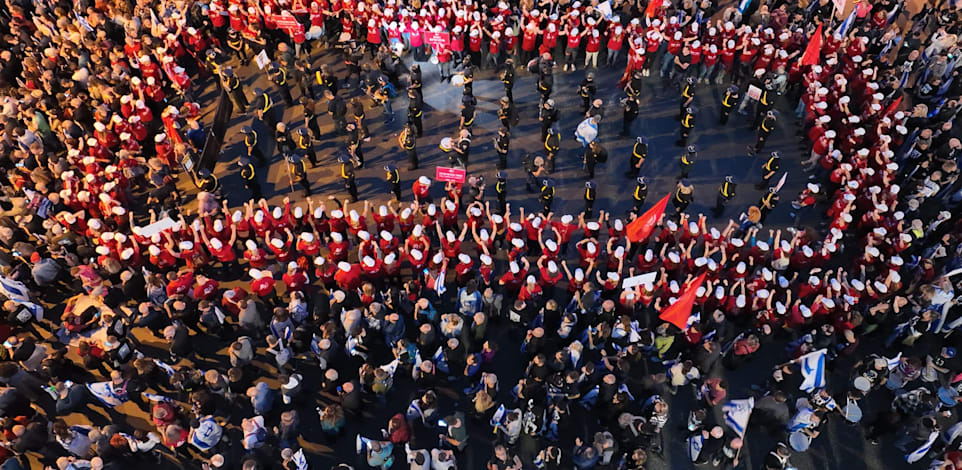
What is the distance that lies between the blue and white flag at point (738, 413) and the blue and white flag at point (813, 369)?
1448mm

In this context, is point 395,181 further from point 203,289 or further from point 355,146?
point 203,289

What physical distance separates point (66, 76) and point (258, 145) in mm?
6557

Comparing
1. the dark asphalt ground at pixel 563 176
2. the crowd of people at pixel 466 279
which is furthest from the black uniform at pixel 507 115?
the dark asphalt ground at pixel 563 176

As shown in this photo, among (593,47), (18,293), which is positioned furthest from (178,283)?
(593,47)

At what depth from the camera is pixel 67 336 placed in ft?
45.8

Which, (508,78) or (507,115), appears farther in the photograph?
(508,78)

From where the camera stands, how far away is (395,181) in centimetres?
1633

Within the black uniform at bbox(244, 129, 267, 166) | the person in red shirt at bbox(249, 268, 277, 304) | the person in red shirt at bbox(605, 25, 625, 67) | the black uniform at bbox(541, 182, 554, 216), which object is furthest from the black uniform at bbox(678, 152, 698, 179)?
the black uniform at bbox(244, 129, 267, 166)

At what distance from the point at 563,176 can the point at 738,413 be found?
329 inches

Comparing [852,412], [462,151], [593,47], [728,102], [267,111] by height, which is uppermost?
[593,47]

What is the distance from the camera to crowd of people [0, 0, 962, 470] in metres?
11.9

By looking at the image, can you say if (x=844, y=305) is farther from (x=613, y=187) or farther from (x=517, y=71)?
(x=517, y=71)

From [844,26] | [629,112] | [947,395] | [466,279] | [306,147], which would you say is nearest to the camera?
[947,395]

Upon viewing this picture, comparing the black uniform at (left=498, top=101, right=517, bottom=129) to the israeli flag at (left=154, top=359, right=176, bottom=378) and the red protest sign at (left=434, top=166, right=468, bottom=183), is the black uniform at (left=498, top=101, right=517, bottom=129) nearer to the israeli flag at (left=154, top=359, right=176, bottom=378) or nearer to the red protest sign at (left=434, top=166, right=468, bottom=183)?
the red protest sign at (left=434, top=166, right=468, bottom=183)
